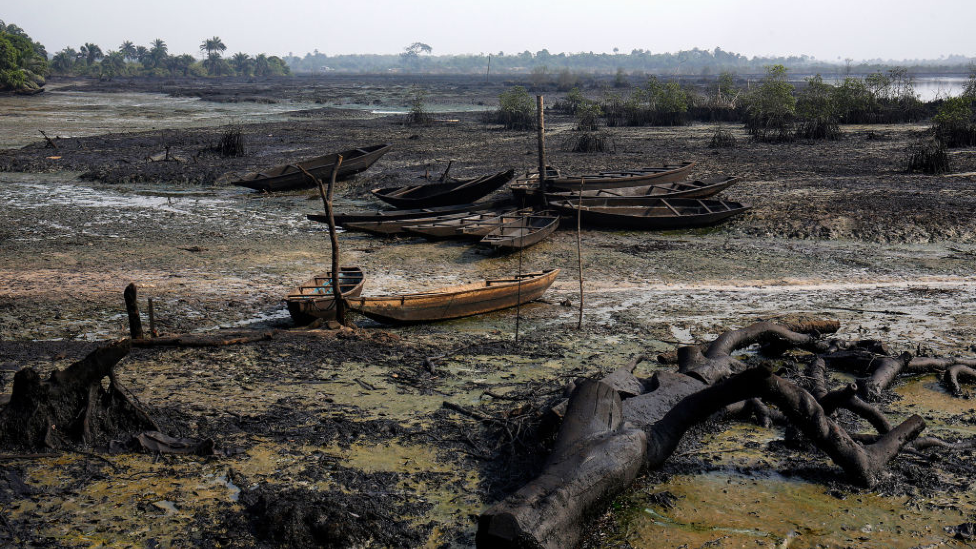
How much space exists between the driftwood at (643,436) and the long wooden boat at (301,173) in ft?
45.5

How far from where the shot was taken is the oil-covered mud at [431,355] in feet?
16.8

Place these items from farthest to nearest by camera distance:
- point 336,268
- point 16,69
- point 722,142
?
point 16,69 < point 722,142 < point 336,268

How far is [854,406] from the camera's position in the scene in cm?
593

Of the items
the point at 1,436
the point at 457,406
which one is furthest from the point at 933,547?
the point at 1,436

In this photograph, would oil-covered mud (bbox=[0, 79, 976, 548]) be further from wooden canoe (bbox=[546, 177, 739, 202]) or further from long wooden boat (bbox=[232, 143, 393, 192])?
wooden canoe (bbox=[546, 177, 739, 202])

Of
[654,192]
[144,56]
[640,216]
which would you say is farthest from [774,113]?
[144,56]

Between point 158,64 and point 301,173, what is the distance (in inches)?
4393

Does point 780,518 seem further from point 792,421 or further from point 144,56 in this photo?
point 144,56

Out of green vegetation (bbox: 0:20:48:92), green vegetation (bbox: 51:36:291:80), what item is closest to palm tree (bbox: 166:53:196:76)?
green vegetation (bbox: 51:36:291:80)

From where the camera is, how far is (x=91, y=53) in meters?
111

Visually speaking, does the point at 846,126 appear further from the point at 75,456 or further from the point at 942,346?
the point at 75,456

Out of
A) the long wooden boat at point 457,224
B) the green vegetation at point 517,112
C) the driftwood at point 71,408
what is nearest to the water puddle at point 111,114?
the green vegetation at point 517,112

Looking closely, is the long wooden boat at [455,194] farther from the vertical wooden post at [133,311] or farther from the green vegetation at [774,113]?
the green vegetation at [774,113]

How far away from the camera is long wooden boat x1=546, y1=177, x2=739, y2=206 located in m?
16.3
